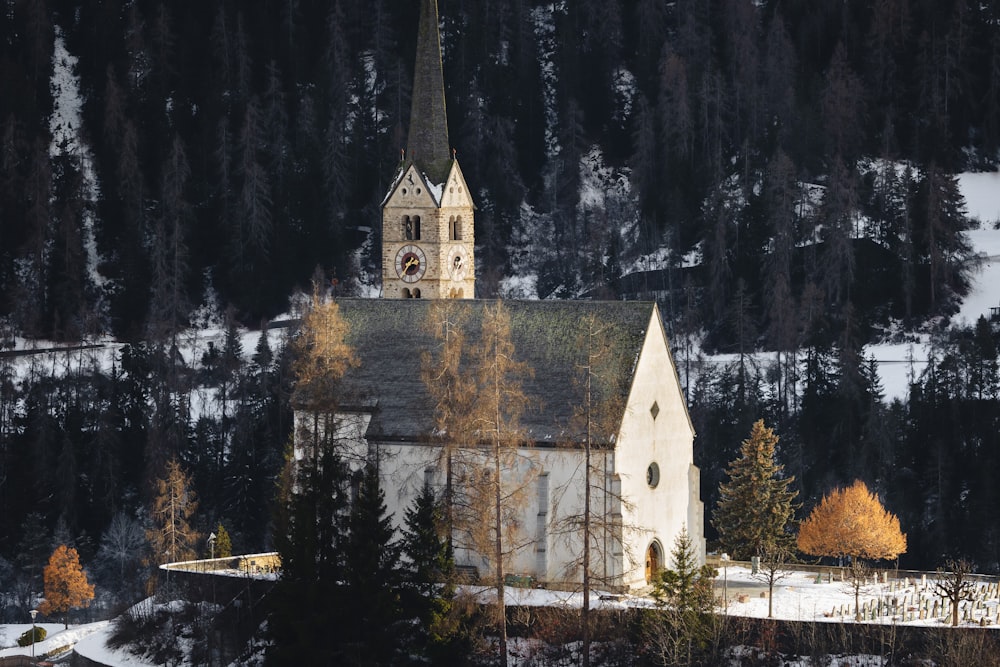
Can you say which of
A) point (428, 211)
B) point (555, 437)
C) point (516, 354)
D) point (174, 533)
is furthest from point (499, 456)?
point (174, 533)

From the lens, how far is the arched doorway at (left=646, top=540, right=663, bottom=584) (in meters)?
97.6

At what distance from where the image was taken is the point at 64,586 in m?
122

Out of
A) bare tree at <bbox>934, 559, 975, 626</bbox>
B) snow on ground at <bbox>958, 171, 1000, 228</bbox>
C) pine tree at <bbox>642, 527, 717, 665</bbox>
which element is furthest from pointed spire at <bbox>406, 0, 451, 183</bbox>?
snow on ground at <bbox>958, 171, 1000, 228</bbox>

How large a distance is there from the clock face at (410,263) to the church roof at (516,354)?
9.48m

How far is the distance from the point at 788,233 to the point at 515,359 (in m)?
65.8

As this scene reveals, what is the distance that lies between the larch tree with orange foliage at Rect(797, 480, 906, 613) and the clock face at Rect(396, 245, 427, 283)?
823 inches

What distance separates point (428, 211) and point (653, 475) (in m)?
20.6

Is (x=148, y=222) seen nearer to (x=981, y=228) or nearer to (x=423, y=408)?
(x=981, y=228)

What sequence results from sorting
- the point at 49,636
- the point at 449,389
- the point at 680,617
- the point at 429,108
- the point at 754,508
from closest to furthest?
the point at 680,617 → the point at 449,389 → the point at 754,508 → the point at 429,108 → the point at 49,636

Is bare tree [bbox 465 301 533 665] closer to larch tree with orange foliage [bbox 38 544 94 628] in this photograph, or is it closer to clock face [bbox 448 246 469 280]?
clock face [bbox 448 246 469 280]

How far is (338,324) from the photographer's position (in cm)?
9875

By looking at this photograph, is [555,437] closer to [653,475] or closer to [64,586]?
[653,475]

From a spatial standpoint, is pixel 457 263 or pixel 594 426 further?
pixel 457 263

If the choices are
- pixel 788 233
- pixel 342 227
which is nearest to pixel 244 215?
pixel 342 227
